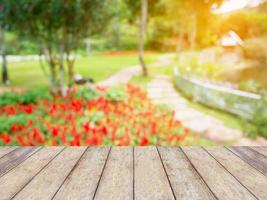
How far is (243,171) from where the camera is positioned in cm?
193

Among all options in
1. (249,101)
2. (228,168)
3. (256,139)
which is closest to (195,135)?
A: (256,139)

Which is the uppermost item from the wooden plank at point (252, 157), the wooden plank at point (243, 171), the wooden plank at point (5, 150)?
the wooden plank at point (5, 150)

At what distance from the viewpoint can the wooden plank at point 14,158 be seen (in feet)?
6.40

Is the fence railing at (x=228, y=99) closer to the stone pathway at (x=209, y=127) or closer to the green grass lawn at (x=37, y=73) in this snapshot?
the stone pathway at (x=209, y=127)

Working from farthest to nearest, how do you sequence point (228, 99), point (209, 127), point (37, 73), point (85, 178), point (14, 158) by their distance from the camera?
1. point (37, 73)
2. point (228, 99)
3. point (209, 127)
4. point (14, 158)
5. point (85, 178)

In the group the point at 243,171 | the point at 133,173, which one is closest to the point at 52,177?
the point at 133,173

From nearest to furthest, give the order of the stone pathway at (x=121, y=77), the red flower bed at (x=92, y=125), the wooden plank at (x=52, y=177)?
the wooden plank at (x=52, y=177) → the red flower bed at (x=92, y=125) → the stone pathway at (x=121, y=77)

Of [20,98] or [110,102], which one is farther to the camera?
[20,98]

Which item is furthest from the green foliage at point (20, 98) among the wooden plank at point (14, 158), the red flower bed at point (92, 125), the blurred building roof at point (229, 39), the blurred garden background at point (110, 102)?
the blurred building roof at point (229, 39)

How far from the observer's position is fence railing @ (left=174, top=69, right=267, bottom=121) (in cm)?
632

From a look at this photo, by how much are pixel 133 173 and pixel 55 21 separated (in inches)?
242

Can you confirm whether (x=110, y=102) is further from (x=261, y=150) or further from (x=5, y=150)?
(x=261, y=150)

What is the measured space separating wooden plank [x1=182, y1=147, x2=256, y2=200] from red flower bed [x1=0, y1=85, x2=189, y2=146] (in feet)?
4.93

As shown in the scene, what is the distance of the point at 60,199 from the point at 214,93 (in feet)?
22.7
